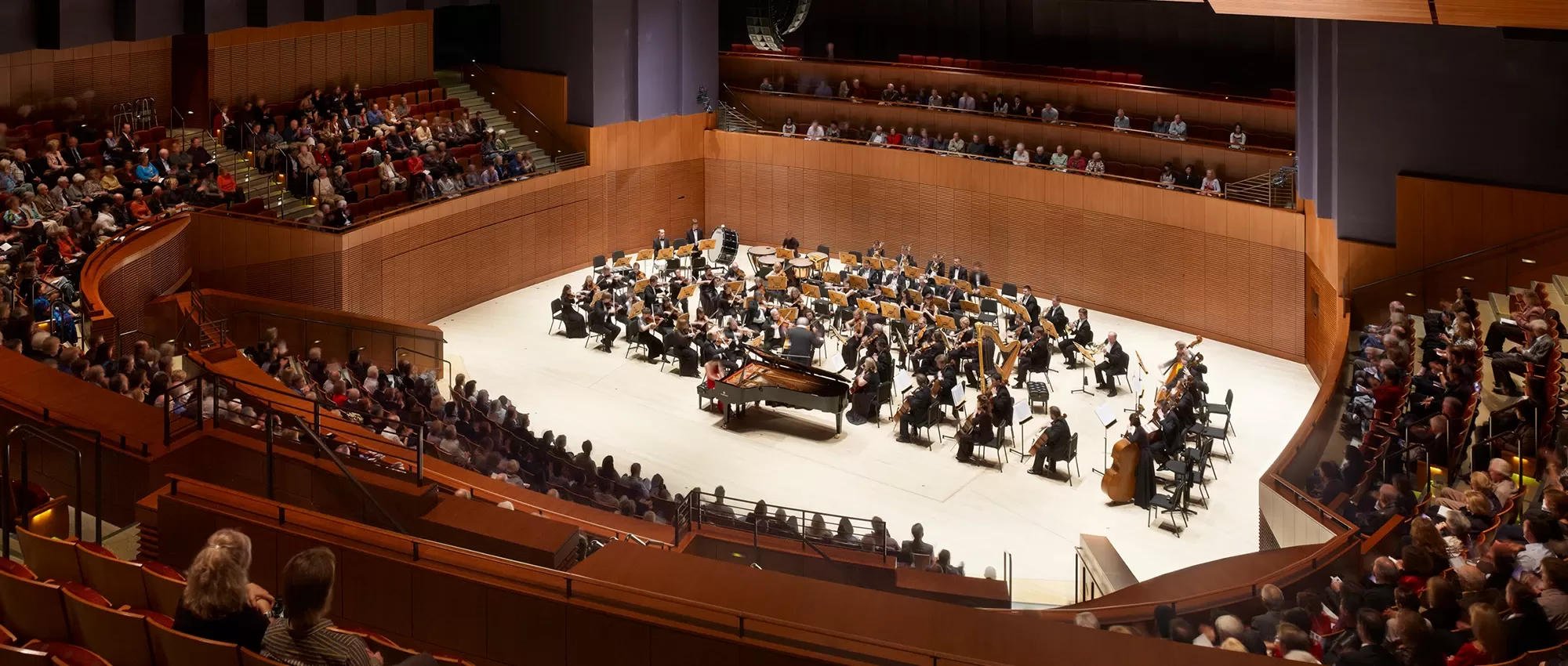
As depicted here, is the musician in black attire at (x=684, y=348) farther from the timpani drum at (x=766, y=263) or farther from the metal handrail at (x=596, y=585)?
the metal handrail at (x=596, y=585)

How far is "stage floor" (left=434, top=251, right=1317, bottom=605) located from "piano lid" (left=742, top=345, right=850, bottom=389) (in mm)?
735

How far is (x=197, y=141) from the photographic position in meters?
18.5

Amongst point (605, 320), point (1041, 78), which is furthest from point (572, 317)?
point (1041, 78)

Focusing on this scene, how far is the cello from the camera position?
14.3 metres

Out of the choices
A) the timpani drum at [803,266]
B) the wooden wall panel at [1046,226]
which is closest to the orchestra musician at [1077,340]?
the wooden wall panel at [1046,226]

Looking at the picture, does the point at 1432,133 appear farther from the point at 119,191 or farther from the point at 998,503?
the point at 119,191

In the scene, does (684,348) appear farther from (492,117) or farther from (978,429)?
(492,117)

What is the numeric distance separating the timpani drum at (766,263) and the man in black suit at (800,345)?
11.7 feet

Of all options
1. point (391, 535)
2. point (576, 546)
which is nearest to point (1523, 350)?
point (576, 546)

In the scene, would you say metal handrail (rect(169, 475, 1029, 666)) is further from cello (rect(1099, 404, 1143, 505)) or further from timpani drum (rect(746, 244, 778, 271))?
timpani drum (rect(746, 244, 778, 271))

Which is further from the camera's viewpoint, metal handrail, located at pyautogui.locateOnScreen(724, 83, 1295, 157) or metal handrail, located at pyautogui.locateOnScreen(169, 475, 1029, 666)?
metal handrail, located at pyautogui.locateOnScreen(724, 83, 1295, 157)

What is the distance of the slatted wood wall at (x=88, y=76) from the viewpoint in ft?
60.4

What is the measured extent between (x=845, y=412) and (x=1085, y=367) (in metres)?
3.71

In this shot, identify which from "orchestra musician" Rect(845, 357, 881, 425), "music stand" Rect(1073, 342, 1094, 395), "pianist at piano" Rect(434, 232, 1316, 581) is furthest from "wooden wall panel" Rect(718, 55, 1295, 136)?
"orchestra musician" Rect(845, 357, 881, 425)
